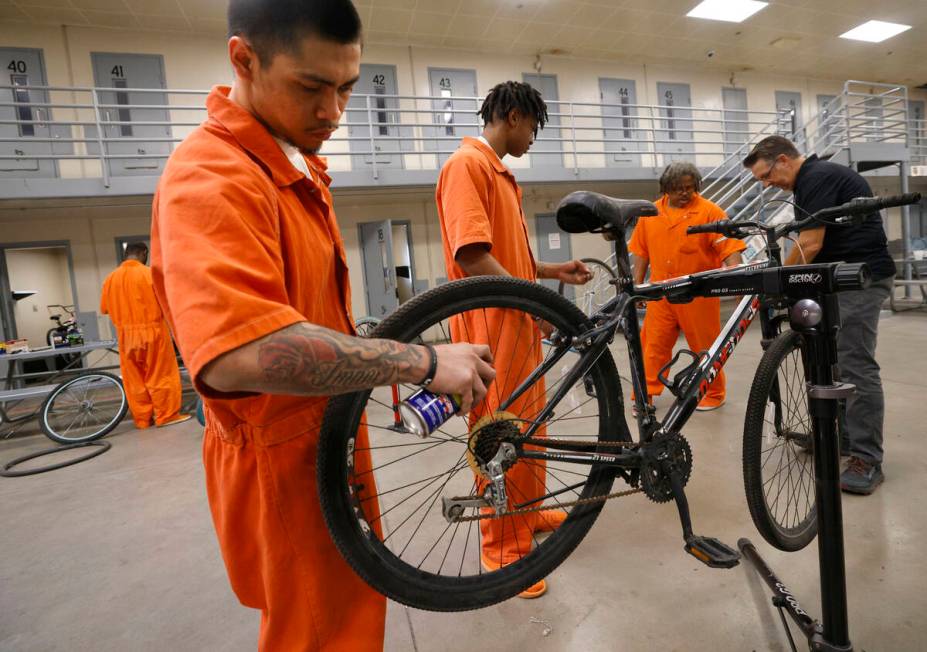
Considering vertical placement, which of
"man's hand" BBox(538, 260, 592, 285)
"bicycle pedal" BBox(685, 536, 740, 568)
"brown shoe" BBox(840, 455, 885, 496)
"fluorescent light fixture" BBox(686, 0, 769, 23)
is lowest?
"brown shoe" BBox(840, 455, 885, 496)

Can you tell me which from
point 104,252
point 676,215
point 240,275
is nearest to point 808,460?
point 676,215

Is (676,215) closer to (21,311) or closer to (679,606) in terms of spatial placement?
(679,606)

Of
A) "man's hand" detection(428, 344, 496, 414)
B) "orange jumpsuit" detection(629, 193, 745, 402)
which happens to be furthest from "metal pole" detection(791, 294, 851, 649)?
"orange jumpsuit" detection(629, 193, 745, 402)

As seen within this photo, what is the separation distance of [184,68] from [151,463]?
19.2 feet

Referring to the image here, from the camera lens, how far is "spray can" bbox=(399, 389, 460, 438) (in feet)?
2.14

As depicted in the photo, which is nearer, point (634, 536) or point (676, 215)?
point (634, 536)

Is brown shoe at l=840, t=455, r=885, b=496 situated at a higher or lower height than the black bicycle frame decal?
lower

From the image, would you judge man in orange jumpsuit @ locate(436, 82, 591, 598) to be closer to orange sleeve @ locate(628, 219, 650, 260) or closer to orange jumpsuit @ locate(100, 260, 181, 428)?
orange sleeve @ locate(628, 219, 650, 260)

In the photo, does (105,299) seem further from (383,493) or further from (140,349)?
(383,493)

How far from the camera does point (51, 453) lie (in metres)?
3.33

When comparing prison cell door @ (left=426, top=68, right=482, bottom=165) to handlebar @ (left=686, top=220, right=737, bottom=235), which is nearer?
handlebar @ (left=686, top=220, right=737, bottom=235)

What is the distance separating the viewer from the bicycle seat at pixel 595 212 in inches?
43.9

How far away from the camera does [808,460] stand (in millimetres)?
2076

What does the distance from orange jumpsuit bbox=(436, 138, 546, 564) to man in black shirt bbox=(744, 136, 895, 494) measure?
1.22 m
